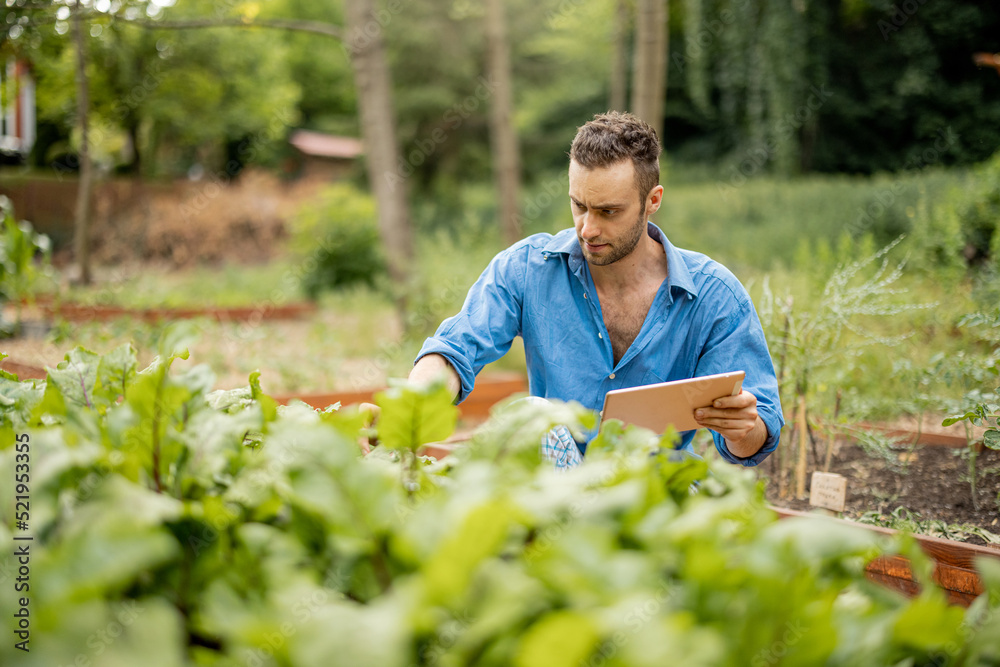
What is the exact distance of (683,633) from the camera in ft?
2.01

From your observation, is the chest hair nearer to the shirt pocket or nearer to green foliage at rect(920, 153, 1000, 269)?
the shirt pocket

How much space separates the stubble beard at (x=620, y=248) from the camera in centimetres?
230

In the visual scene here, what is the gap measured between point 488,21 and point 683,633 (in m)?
8.05

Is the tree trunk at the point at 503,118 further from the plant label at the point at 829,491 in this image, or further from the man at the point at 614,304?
the plant label at the point at 829,491

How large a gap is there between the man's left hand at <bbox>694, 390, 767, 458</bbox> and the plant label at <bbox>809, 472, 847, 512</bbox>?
0.57m

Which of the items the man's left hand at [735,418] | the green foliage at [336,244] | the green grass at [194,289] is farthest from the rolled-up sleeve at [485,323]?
the green foliage at [336,244]

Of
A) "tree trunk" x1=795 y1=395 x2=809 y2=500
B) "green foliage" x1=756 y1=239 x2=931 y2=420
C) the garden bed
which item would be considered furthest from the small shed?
"tree trunk" x1=795 y1=395 x2=809 y2=500

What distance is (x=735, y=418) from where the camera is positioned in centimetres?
186

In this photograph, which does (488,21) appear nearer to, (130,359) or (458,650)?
(130,359)

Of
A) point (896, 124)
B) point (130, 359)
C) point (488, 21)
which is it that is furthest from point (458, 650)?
point (896, 124)

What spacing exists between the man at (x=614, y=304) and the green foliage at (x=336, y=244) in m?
7.56

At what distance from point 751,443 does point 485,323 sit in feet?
2.70

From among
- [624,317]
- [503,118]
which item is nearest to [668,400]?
[624,317]

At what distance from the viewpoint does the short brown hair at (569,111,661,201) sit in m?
2.20
